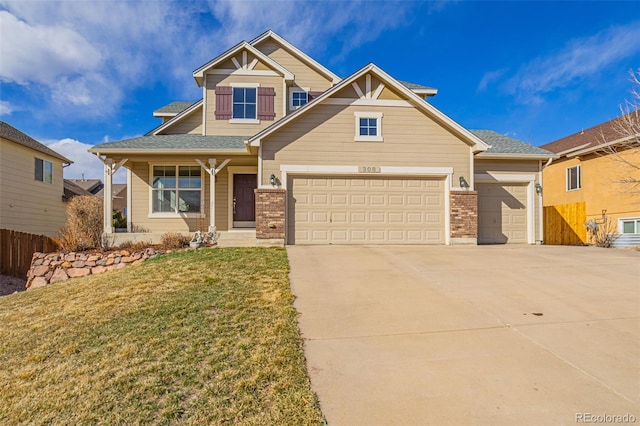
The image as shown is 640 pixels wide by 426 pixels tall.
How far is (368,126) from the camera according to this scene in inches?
445

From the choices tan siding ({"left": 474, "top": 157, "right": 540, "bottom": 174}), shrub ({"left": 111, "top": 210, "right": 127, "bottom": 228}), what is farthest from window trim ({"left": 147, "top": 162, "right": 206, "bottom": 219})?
tan siding ({"left": 474, "top": 157, "right": 540, "bottom": 174})

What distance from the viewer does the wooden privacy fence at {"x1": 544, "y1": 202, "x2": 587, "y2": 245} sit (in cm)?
1521

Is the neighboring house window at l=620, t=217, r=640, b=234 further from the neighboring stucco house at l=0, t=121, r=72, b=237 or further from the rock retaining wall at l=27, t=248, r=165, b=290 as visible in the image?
the neighboring stucco house at l=0, t=121, r=72, b=237

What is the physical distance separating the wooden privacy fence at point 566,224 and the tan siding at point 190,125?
16367 millimetres

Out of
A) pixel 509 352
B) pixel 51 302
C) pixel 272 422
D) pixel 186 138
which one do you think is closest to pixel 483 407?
pixel 509 352

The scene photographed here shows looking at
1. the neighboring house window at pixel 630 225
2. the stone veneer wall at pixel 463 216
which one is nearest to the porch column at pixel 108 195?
the stone veneer wall at pixel 463 216

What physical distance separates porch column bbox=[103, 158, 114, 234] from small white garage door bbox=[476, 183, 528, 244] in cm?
1263

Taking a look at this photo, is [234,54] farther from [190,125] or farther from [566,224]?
[566,224]

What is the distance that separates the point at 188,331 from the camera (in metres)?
4.25

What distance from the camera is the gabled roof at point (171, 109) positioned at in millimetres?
15547

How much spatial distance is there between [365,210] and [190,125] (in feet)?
27.0

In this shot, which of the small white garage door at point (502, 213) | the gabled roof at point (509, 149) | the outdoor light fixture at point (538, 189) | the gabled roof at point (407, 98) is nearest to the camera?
the gabled roof at point (407, 98)
